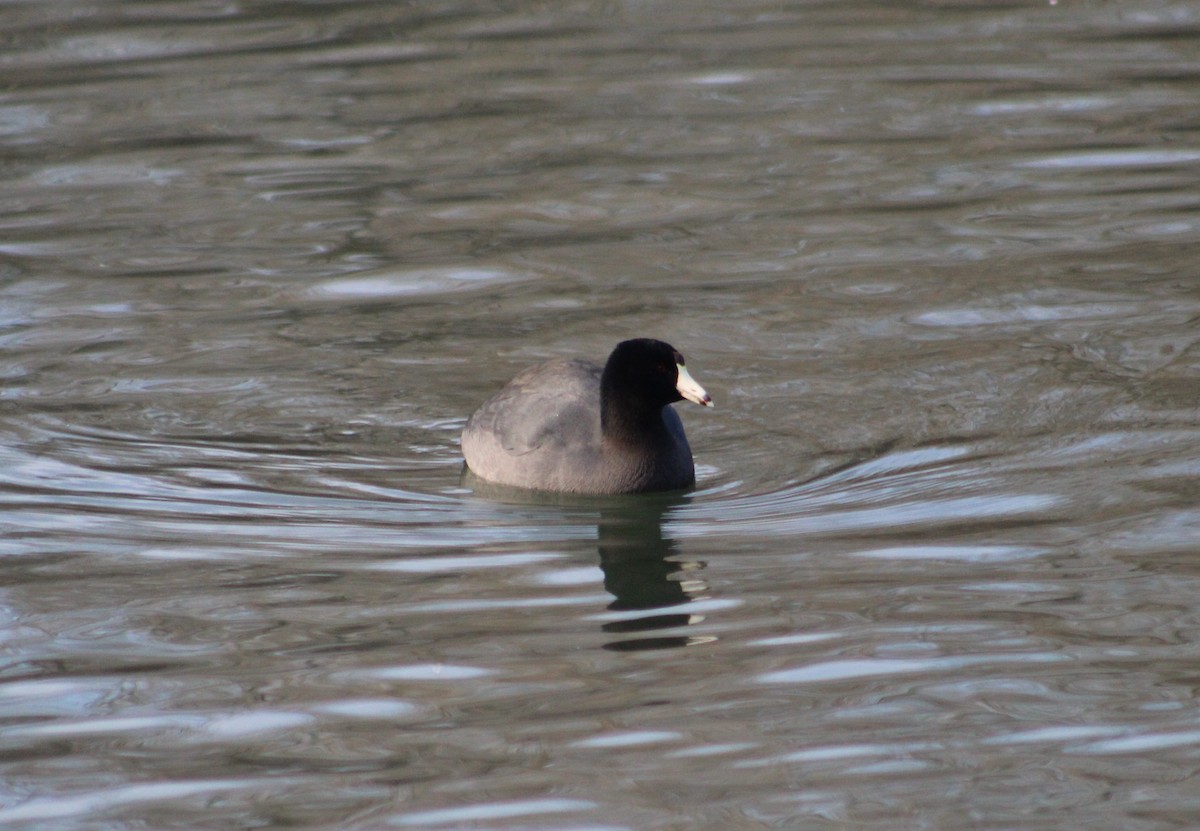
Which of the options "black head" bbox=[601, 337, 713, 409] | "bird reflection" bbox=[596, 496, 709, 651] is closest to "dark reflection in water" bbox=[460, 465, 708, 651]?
"bird reflection" bbox=[596, 496, 709, 651]

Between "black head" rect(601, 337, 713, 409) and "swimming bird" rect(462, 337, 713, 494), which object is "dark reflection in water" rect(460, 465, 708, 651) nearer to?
"swimming bird" rect(462, 337, 713, 494)

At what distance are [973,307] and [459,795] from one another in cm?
587

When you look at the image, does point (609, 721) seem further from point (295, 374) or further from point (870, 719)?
point (295, 374)

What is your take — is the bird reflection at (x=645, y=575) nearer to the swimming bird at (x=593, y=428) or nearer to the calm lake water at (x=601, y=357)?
the calm lake water at (x=601, y=357)

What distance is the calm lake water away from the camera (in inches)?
215

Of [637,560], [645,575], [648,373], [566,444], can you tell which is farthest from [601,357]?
[645,575]

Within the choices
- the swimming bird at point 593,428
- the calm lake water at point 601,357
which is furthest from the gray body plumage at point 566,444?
the calm lake water at point 601,357

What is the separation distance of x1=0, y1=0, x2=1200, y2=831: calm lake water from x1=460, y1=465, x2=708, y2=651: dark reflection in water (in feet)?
0.11

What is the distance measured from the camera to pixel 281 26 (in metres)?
17.4

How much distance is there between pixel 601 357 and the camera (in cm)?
997

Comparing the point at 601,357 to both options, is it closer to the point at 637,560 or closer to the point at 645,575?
the point at 637,560

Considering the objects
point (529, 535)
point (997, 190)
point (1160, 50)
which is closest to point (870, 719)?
point (529, 535)

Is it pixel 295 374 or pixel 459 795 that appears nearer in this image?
pixel 459 795

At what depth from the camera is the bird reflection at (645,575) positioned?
6453 millimetres
